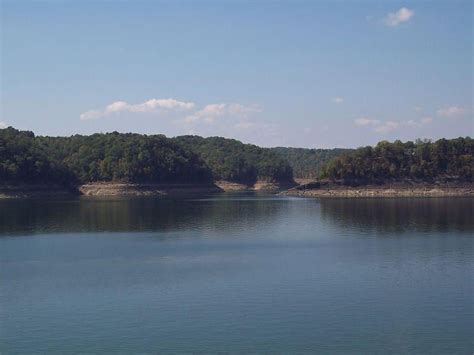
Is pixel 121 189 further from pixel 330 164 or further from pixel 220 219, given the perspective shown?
pixel 220 219

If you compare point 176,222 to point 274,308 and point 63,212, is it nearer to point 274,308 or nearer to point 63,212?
point 63,212

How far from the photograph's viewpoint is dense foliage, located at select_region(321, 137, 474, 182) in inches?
6344

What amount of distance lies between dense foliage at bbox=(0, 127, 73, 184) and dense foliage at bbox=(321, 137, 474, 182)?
7330 cm

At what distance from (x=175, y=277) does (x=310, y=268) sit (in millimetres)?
10360

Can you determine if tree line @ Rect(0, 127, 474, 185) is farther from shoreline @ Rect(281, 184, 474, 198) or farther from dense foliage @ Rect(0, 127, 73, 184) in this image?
shoreline @ Rect(281, 184, 474, 198)

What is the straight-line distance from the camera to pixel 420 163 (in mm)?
162875

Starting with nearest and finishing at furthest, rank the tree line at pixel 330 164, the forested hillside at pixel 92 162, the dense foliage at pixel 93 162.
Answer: the forested hillside at pixel 92 162 < the dense foliage at pixel 93 162 < the tree line at pixel 330 164

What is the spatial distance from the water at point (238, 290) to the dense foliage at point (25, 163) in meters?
82.9

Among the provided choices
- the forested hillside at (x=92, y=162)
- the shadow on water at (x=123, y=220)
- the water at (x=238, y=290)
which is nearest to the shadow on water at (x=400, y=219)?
the water at (x=238, y=290)

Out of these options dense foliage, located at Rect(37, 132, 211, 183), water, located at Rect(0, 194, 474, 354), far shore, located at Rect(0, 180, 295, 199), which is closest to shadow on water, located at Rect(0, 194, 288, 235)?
water, located at Rect(0, 194, 474, 354)

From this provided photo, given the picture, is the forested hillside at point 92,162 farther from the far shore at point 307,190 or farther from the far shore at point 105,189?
the far shore at point 307,190

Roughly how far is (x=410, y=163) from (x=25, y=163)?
9748 centimetres

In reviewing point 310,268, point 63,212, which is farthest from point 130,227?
point 310,268

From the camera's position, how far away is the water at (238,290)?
28797mm
